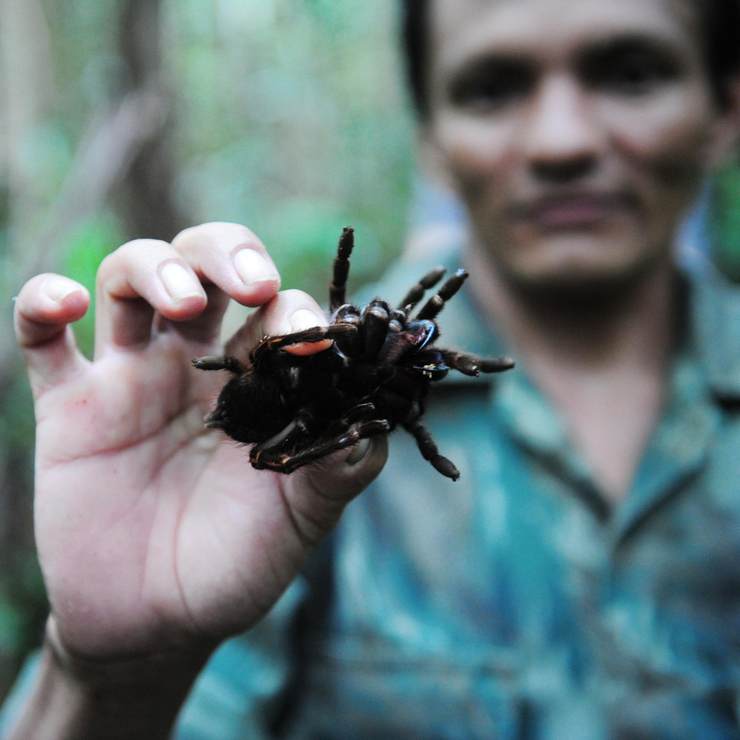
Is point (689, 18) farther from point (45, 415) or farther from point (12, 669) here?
point (12, 669)

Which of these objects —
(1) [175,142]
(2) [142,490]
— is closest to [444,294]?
(2) [142,490]

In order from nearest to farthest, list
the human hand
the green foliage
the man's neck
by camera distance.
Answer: the human hand < the man's neck < the green foliage

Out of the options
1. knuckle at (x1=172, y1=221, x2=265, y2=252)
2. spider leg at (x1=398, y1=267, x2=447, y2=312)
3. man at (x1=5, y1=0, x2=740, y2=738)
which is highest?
knuckle at (x1=172, y1=221, x2=265, y2=252)

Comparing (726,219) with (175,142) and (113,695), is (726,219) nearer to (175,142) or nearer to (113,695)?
(175,142)

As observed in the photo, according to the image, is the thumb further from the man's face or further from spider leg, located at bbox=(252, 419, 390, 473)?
the man's face

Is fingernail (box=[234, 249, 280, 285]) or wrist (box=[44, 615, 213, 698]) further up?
fingernail (box=[234, 249, 280, 285])

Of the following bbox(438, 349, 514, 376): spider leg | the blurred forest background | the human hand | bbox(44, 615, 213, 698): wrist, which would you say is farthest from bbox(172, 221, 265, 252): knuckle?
the blurred forest background

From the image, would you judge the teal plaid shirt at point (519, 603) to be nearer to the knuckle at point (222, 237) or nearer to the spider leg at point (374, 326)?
the knuckle at point (222, 237)

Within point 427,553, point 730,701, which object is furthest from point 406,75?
point 730,701
